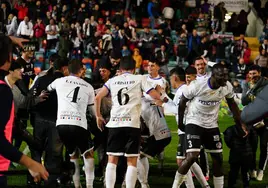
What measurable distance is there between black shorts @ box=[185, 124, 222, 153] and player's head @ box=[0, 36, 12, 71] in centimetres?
474

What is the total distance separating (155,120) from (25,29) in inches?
722

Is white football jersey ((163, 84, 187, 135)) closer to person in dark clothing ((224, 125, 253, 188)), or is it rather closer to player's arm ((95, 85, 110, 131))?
player's arm ((95, 85, 110, 131))

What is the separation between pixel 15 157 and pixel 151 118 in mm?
6077

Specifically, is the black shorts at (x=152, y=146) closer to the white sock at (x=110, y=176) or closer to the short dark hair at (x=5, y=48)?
Result: the white sock at (x=110, y=176)

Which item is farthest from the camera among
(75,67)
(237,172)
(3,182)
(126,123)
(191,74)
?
(237,172)

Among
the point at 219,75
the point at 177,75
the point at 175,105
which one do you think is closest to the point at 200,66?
the point at 177,75

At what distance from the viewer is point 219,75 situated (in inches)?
377

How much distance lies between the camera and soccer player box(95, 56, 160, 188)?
9632mm

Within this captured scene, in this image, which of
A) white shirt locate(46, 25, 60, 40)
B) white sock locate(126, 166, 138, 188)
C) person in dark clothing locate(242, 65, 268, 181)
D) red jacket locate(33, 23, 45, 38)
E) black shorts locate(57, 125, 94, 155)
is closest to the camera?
white sock locate(126, 166, 138, 188)

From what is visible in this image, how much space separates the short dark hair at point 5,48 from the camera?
5285 millimetres

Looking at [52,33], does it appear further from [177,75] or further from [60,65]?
[177,75]

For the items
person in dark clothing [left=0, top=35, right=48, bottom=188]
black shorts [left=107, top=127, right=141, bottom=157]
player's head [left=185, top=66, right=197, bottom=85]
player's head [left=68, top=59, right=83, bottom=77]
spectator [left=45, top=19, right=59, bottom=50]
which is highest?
person in dark clothing [left=0, top=35, right=48, bottom=188]

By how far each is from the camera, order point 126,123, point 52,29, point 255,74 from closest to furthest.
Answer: point 126,123 < point 255,74 < point 52,29

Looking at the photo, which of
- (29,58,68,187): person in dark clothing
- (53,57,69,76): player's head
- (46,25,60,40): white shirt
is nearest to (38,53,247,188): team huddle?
(29,58,68,187): person in dark clothing
